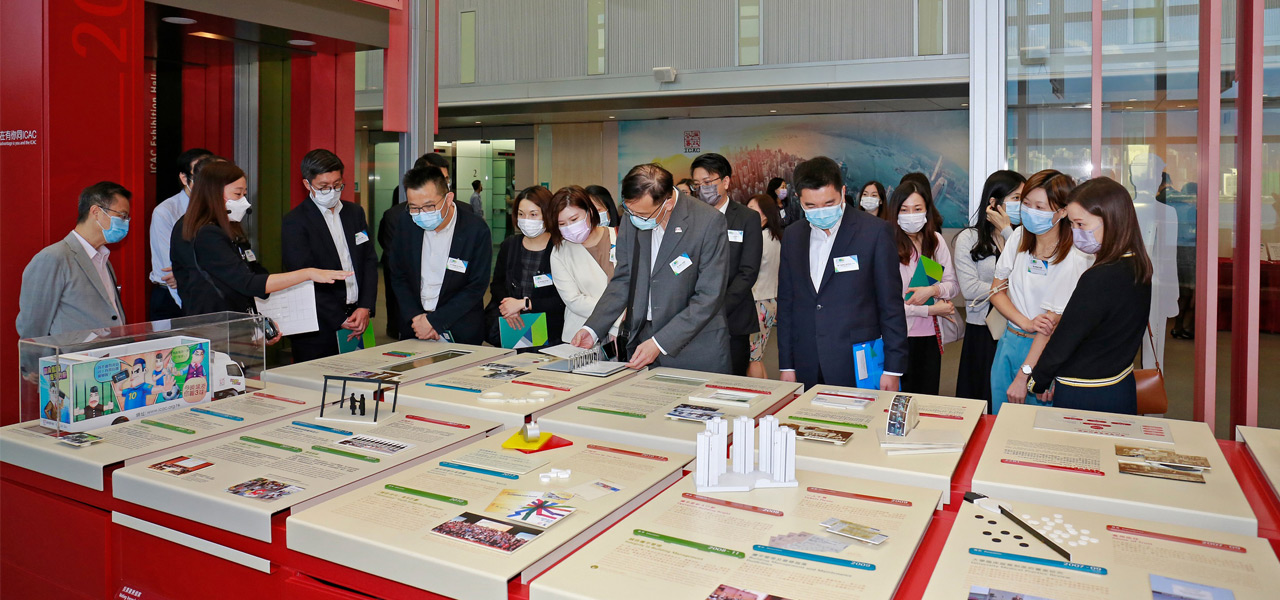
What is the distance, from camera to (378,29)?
544 cm

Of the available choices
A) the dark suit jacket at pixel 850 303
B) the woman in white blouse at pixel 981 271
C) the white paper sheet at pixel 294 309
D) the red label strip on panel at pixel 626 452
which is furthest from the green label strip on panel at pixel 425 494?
the woman in white blouse at pixel 981 271

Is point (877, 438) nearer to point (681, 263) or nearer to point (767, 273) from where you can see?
point (681, 263)

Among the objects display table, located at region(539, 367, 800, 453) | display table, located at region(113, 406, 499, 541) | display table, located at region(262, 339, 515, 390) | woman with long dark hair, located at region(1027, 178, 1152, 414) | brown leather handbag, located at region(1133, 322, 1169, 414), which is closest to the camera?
display table, located at region(113, 406, 499, 541)

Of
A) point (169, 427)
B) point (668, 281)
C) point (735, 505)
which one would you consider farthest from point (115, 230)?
point (735, 505)

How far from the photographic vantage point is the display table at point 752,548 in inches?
57.3

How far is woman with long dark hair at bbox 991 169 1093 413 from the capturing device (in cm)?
349

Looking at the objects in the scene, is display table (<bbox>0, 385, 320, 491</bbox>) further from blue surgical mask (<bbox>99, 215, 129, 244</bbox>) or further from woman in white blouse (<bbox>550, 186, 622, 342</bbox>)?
woman in white blouse (<bbox>550, 186, 622, 342</bbox>)

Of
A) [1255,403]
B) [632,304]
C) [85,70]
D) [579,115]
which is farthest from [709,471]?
[579,115]

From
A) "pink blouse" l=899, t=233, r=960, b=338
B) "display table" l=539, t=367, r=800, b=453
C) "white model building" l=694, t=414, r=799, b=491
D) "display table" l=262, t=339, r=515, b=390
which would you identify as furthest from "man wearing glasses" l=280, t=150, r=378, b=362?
"pink blouse" l=899, t=233, r=960, b=338

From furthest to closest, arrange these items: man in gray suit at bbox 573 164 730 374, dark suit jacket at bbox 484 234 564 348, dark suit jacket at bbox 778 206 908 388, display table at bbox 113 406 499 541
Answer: dark suit jacket at bbox 484 234 564 348 < dark suit jacket at bbox 778 206 908 388 < man in gray suit at bbox 573 164 730 374 < display table at bbox 113 406 499 541

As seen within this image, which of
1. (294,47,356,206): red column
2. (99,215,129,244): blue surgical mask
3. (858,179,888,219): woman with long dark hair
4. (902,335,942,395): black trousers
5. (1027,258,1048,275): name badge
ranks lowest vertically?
(902,335,942,395): black trousers

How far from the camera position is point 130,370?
8.38 ft

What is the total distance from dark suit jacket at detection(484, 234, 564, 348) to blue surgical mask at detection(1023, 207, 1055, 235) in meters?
2.32

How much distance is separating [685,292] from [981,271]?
217 centimetres
